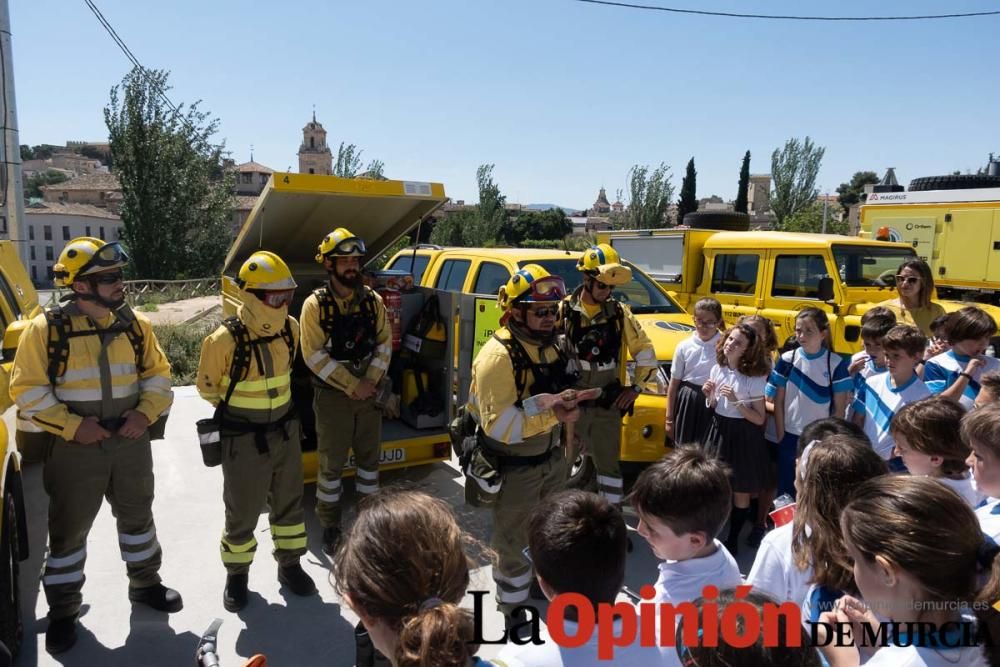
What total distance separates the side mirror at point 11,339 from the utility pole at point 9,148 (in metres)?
4.02

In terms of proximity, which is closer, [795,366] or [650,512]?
[650,512]

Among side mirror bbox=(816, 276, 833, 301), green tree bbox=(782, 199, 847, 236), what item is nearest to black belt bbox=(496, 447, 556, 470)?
side mirror bbox=(816, 276, 833, 301)

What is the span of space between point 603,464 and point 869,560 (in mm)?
3068

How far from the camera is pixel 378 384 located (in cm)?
466

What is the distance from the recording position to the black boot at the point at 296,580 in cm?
398

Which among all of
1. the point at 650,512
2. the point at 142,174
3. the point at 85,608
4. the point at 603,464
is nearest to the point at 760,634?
the point at 650,512

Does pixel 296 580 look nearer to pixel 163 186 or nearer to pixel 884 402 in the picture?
pixel 884 402

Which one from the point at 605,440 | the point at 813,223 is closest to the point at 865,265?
the point at 605,440

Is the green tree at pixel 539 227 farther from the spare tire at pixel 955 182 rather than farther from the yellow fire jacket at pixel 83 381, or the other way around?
the yellow fire jacket at pixel 83 381

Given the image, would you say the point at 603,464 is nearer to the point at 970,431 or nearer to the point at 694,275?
the point at 970,431

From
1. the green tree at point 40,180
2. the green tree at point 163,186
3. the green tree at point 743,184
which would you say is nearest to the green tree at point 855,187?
the green tree at point 743,184

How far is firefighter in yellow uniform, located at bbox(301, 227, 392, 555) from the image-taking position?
14.9 ft

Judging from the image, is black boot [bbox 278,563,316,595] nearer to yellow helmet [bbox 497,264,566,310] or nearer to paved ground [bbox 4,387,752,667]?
paved ground [bbox 4,387,752,667]

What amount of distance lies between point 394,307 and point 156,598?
2.78 m
